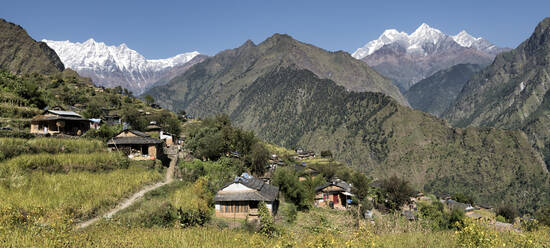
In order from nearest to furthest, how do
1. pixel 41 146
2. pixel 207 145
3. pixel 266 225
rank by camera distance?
pixel 266 225 < pixel 41 146 < pixel 207 145

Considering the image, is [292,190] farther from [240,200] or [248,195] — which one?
[240,200]

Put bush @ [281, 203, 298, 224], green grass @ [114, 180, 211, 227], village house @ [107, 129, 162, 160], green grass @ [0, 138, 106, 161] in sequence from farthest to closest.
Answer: village house @ [107, 129, 162, 160]
bush @ [281, 203, 298, 224]
green grass @ [0, 138, 106, 161]
green grass @ [114, 180, 211, 227]

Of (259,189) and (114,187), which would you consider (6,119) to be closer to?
(114,187)

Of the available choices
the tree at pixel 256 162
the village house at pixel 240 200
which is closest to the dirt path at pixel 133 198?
the village house at pixel 240 200

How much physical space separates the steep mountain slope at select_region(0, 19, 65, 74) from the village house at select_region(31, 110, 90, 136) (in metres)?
138

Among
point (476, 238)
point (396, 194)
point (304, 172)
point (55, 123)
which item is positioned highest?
point (55, 123)

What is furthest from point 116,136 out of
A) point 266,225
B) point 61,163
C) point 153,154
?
point 266,225

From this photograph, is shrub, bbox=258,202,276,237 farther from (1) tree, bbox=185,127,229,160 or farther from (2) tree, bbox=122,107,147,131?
(2) tree, bbox=122,107,147,131

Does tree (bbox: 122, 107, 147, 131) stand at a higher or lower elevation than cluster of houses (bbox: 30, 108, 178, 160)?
higher

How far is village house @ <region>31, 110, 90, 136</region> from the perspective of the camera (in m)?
41.5

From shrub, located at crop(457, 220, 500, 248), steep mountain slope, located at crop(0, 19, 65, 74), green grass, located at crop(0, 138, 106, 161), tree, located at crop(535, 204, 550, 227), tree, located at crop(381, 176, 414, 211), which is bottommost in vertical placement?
tree, located at crop(535, 204, 550, 227)

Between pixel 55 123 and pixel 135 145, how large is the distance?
11.2m

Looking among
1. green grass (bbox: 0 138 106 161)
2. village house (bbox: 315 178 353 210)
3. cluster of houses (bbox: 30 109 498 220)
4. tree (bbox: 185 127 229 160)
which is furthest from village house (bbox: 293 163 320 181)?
green grass (bbox: 0 138 106 161)

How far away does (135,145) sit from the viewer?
4244cm
